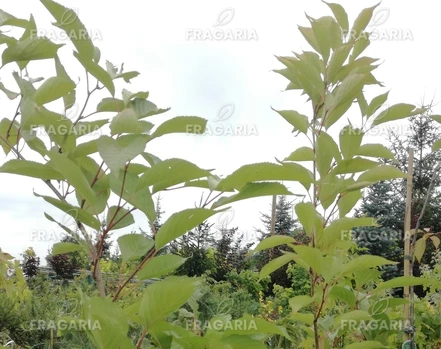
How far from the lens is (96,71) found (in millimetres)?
821

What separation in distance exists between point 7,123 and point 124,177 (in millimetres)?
324

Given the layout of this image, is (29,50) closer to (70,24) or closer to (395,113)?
(70,24)

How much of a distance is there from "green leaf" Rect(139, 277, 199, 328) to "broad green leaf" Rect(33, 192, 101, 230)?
16 cm

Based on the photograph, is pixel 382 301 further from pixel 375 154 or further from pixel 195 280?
pixel 195 280

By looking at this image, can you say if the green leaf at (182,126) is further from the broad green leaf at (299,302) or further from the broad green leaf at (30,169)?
the broad green leaf at (299,302)

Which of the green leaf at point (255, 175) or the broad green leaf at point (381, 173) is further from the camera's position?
the broad green leaf at point (381, 173)

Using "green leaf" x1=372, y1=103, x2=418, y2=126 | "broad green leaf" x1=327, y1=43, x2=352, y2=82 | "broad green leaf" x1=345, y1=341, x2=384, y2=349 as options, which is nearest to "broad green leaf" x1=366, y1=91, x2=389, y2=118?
"green leaf" x1=372, y1=103, x2=418, y2=126

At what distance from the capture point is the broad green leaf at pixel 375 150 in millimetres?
1321

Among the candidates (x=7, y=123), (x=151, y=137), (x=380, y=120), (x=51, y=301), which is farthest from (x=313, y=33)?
(x=51, y=301)

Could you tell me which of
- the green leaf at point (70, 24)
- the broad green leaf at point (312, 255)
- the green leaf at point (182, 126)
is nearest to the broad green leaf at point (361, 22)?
the broad green leaf at point (312, 255)

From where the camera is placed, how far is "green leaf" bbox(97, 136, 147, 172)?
2.20 ft

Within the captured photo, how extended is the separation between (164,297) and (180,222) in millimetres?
125

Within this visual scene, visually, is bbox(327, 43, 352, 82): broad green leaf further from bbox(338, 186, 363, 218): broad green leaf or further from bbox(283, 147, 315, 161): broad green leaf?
bbox(338, 186, 363, 218): broad green leaf

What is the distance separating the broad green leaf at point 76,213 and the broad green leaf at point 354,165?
27.7 inches
